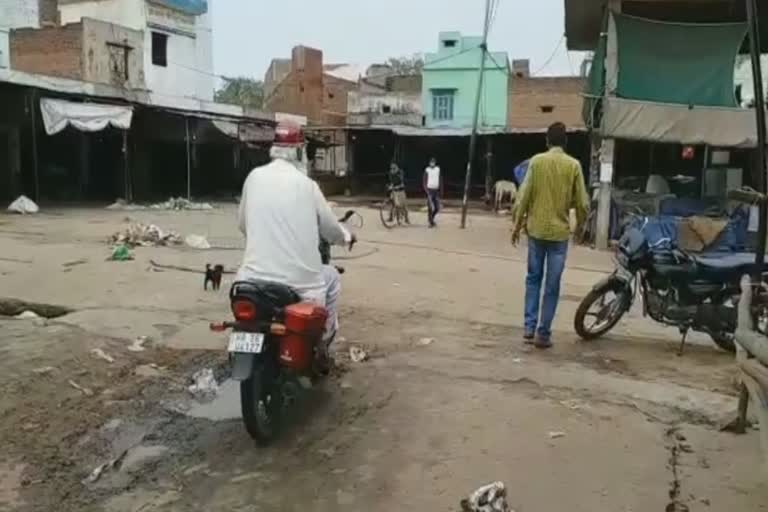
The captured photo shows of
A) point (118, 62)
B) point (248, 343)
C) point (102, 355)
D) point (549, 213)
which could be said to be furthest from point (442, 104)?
point (248, 343)

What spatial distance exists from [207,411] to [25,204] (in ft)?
54.3

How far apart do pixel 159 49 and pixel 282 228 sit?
34.0m

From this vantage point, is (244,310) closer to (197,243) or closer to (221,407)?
(221,407)

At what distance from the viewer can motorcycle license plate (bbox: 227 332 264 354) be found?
154 inches

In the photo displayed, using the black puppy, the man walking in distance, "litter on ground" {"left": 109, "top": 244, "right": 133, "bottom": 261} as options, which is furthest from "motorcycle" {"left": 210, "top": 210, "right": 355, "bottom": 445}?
"litter on ground" {"left": 109, "top": 244, "right": 133, "bottom": 261}

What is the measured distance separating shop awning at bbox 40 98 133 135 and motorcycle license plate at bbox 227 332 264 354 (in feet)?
57.4

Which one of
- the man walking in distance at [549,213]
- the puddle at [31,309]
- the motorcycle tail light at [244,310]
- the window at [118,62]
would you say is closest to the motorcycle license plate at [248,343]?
the motorcycle tail light at [244,310]

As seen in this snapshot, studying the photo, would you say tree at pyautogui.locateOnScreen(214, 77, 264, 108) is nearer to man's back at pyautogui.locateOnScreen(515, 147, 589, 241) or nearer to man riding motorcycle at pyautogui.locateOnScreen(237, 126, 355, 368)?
man's back at pyautogui.locateOnScreen(515, 147, 589, 241)

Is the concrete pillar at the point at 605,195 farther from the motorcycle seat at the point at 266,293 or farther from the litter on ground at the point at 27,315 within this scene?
the motorcycle seat at the point at 266,293

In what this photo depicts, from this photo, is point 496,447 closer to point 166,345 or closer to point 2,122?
point 166,345

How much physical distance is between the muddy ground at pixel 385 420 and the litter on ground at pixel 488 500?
0.14m

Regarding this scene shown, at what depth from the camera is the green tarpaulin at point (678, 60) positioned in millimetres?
14570

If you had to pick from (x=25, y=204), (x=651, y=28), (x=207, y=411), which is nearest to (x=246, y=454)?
(x=207, y=411)

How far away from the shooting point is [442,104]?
39.1 metres
